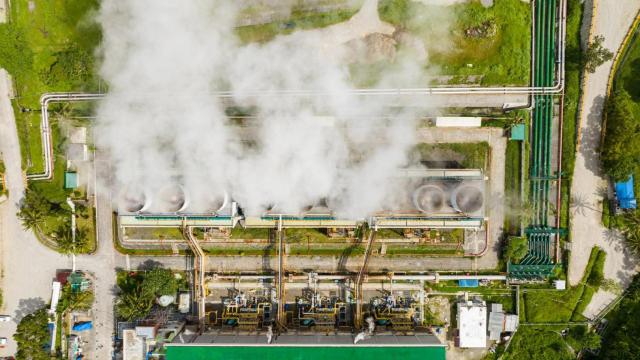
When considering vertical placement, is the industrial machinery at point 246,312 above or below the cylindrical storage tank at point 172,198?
below

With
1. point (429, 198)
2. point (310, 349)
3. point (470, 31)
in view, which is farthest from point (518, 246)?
point (310, 349)

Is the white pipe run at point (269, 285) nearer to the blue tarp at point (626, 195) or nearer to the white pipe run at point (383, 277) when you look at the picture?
the white pipe run at point (383, 277)

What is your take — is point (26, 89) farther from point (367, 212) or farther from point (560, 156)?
point (560, 156)

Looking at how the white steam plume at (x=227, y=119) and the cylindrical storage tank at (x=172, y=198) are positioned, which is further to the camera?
the white steam plume at (x=227, y=119)

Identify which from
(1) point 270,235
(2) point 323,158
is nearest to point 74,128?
(1) point 270,235

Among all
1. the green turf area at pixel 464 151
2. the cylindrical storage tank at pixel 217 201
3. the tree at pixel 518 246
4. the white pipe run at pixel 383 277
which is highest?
the green turf area at pixel 464 151

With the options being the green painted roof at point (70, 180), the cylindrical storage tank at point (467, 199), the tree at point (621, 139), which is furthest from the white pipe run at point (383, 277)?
the green painted roof at point (70, 180)

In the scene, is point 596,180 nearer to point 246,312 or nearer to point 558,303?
point 558,303
